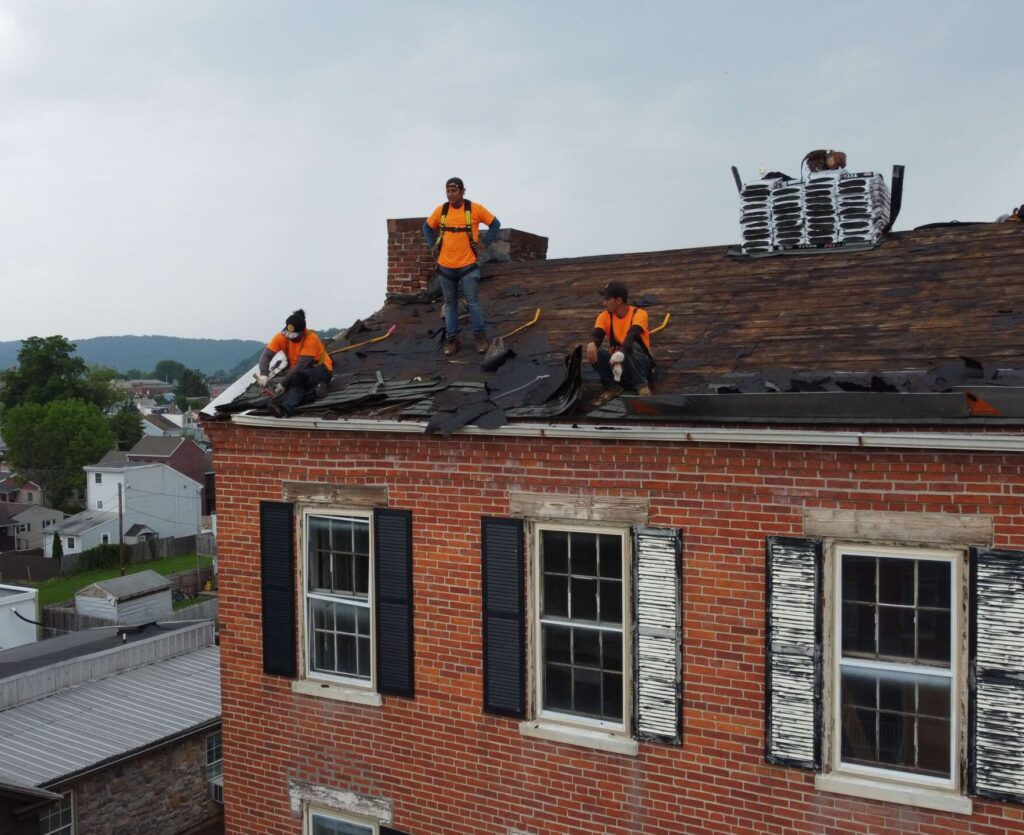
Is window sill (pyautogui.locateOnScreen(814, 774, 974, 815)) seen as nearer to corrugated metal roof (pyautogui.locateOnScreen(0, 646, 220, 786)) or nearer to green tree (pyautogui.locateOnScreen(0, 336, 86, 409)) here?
corrugated metal roof (pyautogui.locateOnScreen(0, 646, 220, 786))

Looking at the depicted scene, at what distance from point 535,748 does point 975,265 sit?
6.29m

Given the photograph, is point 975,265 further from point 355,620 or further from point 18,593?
point 18,593

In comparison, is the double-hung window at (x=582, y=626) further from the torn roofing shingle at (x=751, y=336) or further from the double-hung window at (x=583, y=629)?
the torn roofing shingle at (x=751, y=336)

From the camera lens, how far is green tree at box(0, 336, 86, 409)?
285ft

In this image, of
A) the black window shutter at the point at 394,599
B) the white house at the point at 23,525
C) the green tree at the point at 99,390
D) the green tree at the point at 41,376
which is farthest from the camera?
the green tree at the point at 99,390

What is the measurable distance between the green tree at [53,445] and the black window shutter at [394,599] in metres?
77.2

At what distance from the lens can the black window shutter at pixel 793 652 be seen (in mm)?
6746

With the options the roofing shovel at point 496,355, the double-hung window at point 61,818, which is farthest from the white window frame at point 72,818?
the roofing shovel at point 496,355

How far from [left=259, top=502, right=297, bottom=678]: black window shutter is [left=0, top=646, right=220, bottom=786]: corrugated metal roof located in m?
7.91

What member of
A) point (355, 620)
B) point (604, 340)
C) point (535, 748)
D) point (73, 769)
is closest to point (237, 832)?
point (355, 620)

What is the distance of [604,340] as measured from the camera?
8.57 meters

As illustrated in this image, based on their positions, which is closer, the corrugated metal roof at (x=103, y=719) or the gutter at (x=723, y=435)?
the gutter at (x=723, y=435)

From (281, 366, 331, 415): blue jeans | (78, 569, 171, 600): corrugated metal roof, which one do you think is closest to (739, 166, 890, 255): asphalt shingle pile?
(281, 366, 331, 415): blue jeans

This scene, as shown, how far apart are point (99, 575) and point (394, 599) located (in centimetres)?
5480
